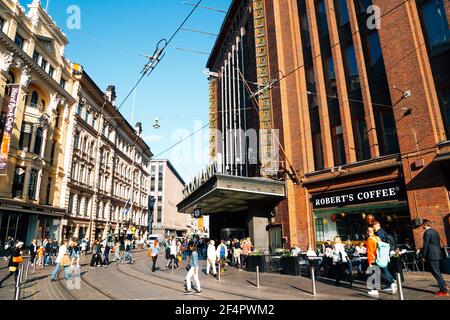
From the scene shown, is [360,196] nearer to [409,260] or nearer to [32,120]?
[409,260]

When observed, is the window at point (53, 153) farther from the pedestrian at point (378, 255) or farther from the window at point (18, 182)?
the pedestrian at point (378, 255)

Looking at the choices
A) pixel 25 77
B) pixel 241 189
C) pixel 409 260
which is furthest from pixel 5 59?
pixel 409 260

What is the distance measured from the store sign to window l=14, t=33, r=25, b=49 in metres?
5.15

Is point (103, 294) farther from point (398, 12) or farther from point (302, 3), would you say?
point (302, 3)

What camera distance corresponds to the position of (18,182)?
26.9 meters

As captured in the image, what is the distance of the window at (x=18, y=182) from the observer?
2651 centimetres

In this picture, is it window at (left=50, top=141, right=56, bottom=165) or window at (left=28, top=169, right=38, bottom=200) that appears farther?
window at (left=50, top=141, right=56, bottom=165)

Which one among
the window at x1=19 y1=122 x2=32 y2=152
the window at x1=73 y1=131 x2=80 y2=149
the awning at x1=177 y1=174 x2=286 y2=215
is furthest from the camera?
the window at x1=73 y1=131 x2=80 y2=149

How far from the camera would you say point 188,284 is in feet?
A: 31.8

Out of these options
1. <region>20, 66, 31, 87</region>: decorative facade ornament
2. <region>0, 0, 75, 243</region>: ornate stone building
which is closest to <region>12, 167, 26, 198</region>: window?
<region>0, 0, 75, 243</region>: ornate stone building

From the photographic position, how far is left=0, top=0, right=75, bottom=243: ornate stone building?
24.8 m

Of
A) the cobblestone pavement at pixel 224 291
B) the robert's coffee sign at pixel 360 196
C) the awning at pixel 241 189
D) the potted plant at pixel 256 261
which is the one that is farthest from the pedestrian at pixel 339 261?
the awning at pixel 241 189

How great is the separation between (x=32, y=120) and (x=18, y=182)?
619cm

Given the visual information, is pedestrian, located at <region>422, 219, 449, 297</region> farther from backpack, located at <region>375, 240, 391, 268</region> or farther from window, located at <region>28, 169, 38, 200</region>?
window, located at <region>28, 169, 38, 200</region>
